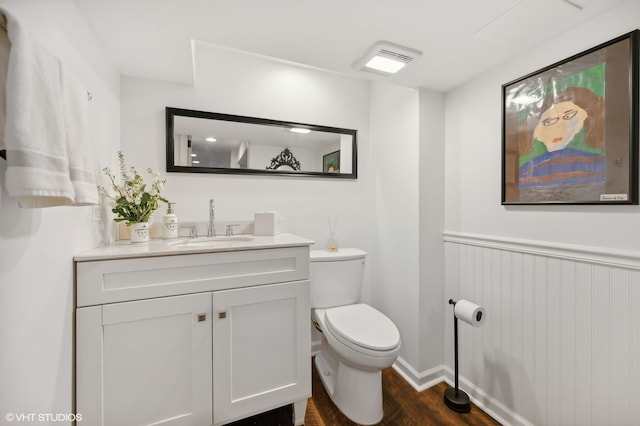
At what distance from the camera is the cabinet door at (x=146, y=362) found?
1.04m

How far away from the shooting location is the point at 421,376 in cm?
174

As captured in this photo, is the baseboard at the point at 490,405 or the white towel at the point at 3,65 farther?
the baseboard at the point at 490,405

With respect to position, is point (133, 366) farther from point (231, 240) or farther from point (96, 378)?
point (231, 240)

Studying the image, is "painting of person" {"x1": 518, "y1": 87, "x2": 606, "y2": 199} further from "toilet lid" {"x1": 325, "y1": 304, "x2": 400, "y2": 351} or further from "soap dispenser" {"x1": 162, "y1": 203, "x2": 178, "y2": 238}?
"soap dispenser" {"x1": 162, "y1": 203, "x2": 178, "y2": 238}

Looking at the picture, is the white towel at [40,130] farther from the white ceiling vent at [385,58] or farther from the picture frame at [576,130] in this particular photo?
the picture frame at [576,130]

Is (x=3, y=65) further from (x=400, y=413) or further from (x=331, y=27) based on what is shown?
(x=400, y=413)

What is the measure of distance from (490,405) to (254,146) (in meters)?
2.19

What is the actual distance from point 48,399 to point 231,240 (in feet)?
3.17

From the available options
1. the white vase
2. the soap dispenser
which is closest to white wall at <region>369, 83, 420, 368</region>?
the soap dispenser

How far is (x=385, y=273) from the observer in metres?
2.09

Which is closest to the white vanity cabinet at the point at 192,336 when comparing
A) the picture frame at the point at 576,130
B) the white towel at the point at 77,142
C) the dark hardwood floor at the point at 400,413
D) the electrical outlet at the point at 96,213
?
the dark hardwood floor at the point at 400,413

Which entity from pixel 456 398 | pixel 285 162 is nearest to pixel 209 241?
pixel 285 162

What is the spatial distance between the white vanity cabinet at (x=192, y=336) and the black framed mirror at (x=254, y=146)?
2.59 ft

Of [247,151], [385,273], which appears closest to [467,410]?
[385,273]
